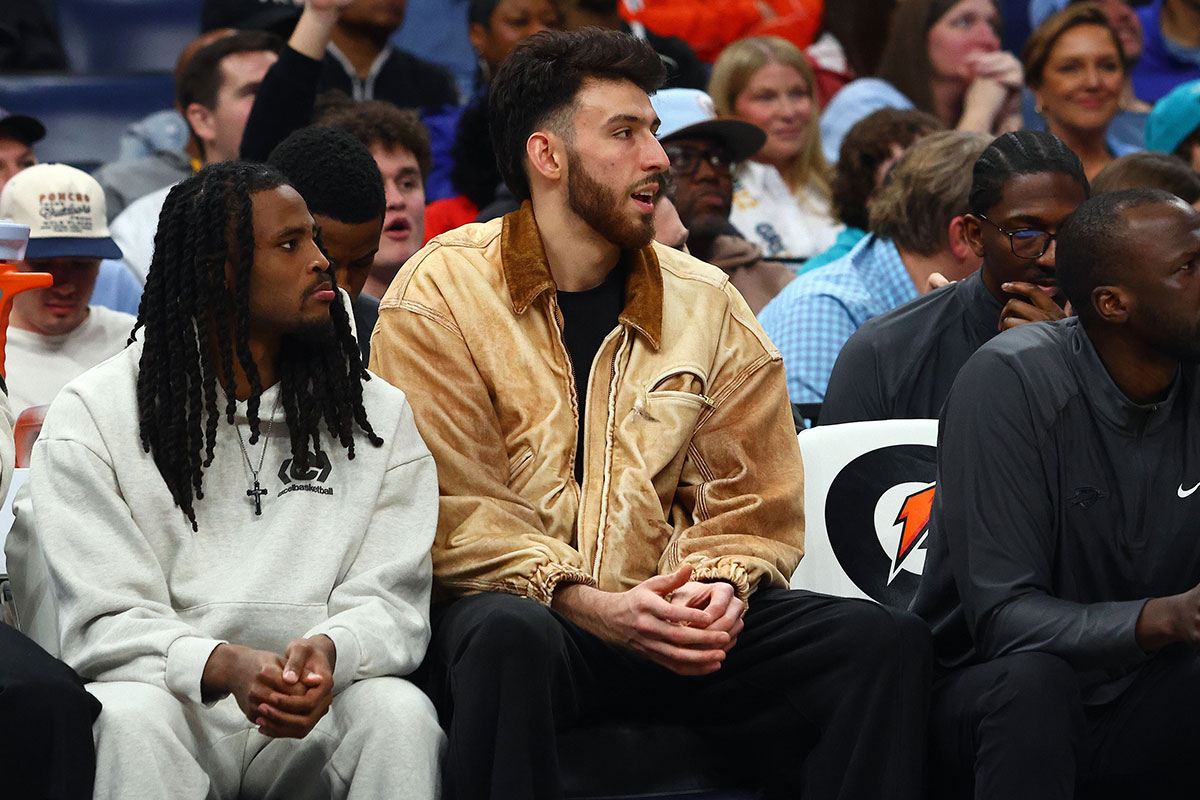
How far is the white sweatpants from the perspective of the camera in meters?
2.58

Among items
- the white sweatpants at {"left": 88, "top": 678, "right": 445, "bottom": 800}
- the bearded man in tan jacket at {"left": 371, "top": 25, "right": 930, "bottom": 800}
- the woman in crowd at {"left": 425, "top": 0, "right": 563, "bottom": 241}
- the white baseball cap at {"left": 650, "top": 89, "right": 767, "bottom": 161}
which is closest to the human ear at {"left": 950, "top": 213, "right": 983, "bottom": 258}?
the bearded man in tan jacket at {"left": 371, "top": 25, "right": 930, "bottom": 800}

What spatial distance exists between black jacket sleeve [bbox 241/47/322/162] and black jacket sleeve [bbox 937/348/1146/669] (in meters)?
2.29

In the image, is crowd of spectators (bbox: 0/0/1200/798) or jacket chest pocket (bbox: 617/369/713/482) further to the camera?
jacket chest pocket (bbox: 617/369/713/482)

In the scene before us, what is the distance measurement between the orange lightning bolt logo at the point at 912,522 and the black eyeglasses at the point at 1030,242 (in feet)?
2.16

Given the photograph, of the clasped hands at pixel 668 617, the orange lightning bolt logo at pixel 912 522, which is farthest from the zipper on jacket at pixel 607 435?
the orange lightning bolt logo at pixel 912 522

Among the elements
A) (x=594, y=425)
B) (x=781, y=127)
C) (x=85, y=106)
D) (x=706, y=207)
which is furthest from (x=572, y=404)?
(x=85, y=106)

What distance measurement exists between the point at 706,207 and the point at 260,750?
9.47 ft

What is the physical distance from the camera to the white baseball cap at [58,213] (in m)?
4.34

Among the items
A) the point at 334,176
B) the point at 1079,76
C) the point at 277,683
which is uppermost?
the point at 1079,76

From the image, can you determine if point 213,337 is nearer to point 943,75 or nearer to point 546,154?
point 546,154

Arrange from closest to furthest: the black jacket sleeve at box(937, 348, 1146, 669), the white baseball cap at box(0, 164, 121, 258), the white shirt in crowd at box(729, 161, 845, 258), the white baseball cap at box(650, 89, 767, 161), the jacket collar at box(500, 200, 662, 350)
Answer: the black jacket sleeve at box(937, 348, 1146, 669) → the jacket collar at box(500, 200, 662, 350) → the white baseball cap at box(0, 164, 121, 258) → the white baseball cap at box(650, 89, 767, 161) → the white shirt in crowd at box(729, 161, 845, 258)

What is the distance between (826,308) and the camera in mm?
4812

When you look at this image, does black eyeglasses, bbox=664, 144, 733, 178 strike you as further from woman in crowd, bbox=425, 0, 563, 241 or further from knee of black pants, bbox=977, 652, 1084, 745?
knee of black pants, bbox=977, 652, 1084, 745

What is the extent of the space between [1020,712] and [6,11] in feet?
16.7
